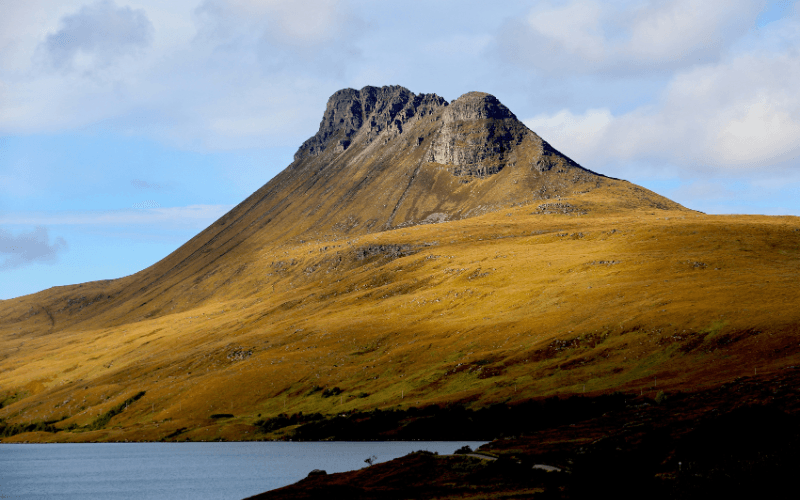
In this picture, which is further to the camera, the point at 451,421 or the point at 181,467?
the point at 451,421

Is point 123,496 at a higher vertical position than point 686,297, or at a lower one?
lower

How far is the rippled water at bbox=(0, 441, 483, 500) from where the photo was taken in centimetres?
9919

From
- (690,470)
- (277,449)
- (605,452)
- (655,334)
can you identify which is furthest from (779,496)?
(655,334)

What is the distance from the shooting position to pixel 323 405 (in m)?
176

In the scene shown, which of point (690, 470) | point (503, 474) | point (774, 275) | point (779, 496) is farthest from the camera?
point (774, 275)

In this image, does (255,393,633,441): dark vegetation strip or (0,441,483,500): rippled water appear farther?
(255,393,633,441): dark vegetation strip

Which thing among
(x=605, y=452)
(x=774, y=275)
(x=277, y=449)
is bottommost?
(x=277, y=449)

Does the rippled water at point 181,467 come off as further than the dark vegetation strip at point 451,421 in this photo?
No

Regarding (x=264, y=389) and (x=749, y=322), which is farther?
(x=264, y=389)

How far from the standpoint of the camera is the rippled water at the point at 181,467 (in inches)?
3905

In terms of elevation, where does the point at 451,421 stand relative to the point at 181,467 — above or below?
below

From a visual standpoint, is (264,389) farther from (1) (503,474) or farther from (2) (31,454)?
(1) (503,474)

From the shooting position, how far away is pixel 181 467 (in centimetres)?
12444

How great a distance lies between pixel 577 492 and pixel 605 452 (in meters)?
3.83
